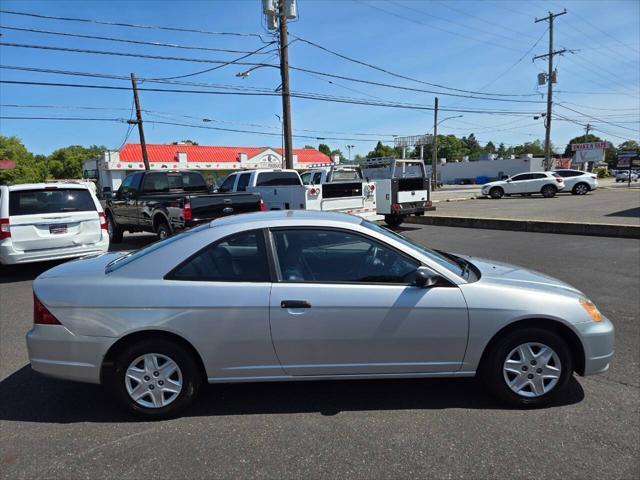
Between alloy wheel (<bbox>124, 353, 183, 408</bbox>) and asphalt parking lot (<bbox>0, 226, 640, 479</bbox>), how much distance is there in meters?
0.19

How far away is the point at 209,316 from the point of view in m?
3.13

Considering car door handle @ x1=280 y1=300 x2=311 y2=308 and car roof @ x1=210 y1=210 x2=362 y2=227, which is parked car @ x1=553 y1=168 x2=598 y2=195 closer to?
car roof @ x1=210 y1=210 x2=362 y2=227

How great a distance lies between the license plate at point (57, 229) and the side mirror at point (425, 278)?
7.15m

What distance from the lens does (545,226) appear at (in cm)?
1267

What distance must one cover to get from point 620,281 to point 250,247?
6.53 m

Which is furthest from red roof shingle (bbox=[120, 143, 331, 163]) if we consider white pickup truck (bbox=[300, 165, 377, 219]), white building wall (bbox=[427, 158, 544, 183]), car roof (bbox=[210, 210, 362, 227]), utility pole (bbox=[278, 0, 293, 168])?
car roof (bbox=[210, 210, 362, 227])

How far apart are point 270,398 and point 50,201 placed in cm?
662

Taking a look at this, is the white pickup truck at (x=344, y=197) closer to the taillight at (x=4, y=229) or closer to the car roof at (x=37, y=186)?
the car roof at (x=37, y=186)

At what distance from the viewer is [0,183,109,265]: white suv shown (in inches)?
298

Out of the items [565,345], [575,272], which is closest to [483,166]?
[575,272]

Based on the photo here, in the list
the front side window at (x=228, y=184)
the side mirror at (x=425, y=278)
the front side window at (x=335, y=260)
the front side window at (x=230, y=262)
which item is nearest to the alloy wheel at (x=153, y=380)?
the front side window at (x=230, y=262)

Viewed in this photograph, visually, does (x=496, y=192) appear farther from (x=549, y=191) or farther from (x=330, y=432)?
(x=330, y=432)

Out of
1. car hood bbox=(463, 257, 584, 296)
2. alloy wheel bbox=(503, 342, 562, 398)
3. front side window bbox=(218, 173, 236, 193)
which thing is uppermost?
front side window bbox=(218, 173, 236, 193)

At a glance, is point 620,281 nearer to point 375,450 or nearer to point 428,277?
point 428,277
